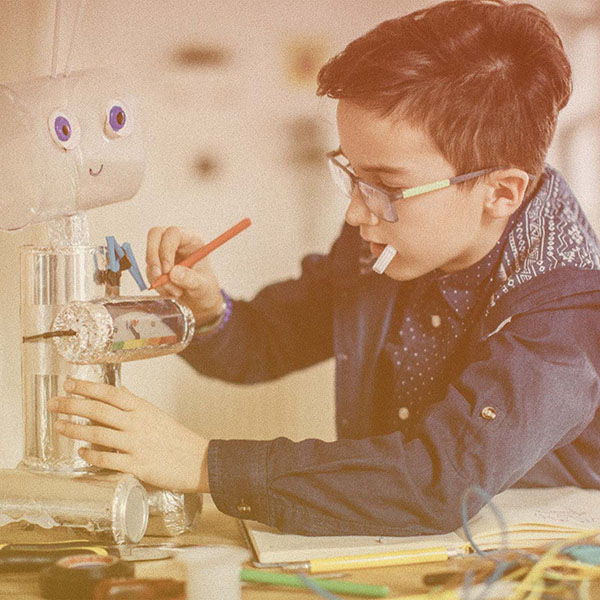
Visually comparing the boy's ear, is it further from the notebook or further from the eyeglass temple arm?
the notebook

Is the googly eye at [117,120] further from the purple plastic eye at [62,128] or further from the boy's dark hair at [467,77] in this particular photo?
the boy's dark hair at [467,77]

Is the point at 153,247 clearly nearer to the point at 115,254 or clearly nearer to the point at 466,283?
the point at 115,254

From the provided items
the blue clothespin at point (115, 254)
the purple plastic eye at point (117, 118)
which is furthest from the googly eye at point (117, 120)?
the blue clothespin at point (115, 254)

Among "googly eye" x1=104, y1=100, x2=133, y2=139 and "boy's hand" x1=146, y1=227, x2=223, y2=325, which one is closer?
"googly eye" x1=104, y1=100, x2=133, y2=139

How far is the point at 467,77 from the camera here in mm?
853

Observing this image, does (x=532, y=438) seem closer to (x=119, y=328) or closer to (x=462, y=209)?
(x=462, y=209)

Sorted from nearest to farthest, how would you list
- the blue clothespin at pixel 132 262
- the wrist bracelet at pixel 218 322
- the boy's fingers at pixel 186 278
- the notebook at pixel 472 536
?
the notebook at pixel 472 536 < the blue clothespin at pixel 132 262 < the boy's fingers at pixel 186 278 < the wrist bracelet at pixel 218 322

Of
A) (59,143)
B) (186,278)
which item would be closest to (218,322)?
(186,278)

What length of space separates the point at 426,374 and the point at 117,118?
18.6 inches

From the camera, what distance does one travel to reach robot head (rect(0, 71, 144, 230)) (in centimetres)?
77

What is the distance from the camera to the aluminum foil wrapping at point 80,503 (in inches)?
28.0

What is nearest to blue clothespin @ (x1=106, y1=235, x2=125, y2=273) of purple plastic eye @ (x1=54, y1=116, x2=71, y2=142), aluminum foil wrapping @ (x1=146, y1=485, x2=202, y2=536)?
purple plastic eye @ (x1=54, y1=116, x2=71, y2=142)

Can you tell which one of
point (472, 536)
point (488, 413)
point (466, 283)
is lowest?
point (472, 536)

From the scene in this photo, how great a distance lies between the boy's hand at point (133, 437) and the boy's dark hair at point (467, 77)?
39 centimetres
